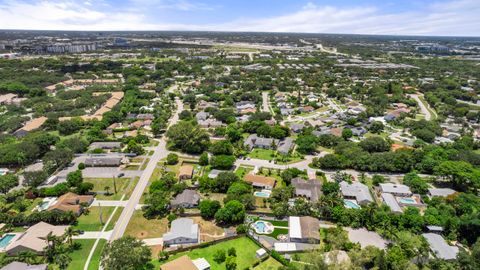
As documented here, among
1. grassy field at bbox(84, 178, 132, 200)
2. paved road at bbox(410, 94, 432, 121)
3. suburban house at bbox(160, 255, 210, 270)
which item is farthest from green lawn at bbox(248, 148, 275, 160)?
paved road at bbox(410, 94, 432, 121)

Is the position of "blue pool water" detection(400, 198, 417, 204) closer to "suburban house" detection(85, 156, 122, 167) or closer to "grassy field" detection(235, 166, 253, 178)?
"grassy field" detection(235, 166, 253, 178)

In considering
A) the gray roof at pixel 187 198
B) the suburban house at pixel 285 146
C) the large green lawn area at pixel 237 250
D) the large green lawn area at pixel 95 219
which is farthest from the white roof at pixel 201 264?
the suburban house at pixel 285 146

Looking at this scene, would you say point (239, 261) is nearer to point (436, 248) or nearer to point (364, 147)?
point (436, 248)

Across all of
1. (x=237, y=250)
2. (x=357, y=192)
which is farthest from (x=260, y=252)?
(x=357, y=192)

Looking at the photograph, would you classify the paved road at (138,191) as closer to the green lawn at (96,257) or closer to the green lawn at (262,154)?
the green lawn at (96,257)

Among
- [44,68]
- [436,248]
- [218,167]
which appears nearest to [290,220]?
[436,248]

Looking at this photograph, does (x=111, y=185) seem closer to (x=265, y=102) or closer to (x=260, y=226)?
(x=260, y=226)
